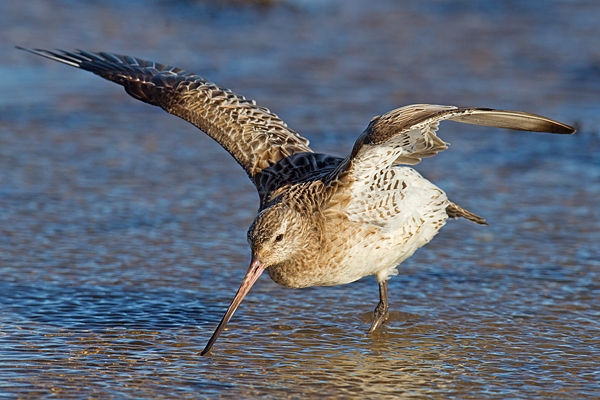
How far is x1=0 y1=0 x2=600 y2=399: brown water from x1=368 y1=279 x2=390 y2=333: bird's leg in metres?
0.08

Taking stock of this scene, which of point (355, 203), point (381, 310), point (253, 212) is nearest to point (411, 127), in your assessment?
point (355, 203)

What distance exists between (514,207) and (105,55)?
3436 millimetres

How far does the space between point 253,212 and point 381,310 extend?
2.15m

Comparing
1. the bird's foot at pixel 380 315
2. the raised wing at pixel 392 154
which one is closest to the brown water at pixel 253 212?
the bird's foot at pixel 380 315

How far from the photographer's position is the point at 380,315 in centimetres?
607

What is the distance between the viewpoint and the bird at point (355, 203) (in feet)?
18.7

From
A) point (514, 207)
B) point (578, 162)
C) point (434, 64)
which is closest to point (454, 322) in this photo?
point (514, 207)

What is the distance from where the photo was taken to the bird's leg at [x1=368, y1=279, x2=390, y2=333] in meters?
5.99

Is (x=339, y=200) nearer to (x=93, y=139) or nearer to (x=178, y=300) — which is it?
(x=178, y=300)

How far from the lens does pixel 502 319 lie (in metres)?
6.10

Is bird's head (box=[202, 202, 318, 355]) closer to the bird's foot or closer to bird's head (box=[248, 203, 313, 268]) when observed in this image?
bird's head (box=[248, 203, 313, 268])

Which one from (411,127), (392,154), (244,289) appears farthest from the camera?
(392,154)

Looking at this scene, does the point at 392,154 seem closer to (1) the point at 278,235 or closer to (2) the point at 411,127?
(2) the point at 411,127

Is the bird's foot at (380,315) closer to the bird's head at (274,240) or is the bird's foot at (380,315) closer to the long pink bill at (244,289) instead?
the bird's head at (274,240)
